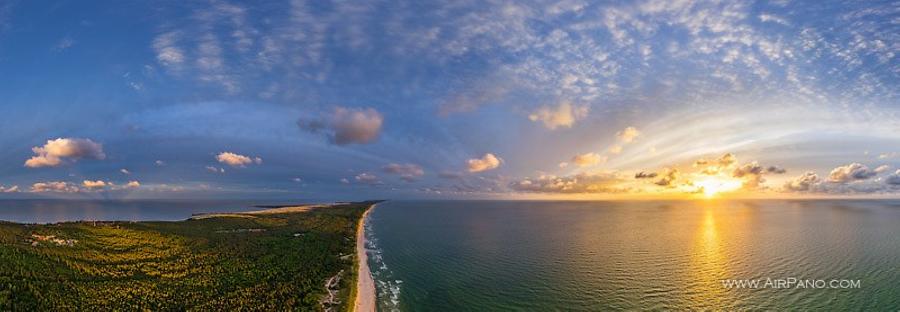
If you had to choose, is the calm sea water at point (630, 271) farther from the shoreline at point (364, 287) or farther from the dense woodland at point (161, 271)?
the dense woodland at point (161, 271)

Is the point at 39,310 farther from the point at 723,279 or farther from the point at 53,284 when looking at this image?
the point at 723,279

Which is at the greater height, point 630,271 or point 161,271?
point 161,271

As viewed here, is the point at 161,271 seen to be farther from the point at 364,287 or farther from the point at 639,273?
the point at 639,273

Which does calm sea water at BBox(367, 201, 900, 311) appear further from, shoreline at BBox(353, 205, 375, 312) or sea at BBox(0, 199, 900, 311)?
shoreline at BBox(353, 205, 375, 312)

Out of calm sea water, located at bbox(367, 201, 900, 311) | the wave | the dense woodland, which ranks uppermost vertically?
the dense woodland

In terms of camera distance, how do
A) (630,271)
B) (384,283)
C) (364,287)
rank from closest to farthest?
(364,287) → (384,283) → (630,271)

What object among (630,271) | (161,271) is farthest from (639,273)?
(161,271)

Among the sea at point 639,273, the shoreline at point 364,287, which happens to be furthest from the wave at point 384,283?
the shoreline at point 364,287

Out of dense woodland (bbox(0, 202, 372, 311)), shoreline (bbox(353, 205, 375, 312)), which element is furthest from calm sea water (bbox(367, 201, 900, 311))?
dense woodland (bbox(0, 202, 372, 311))
